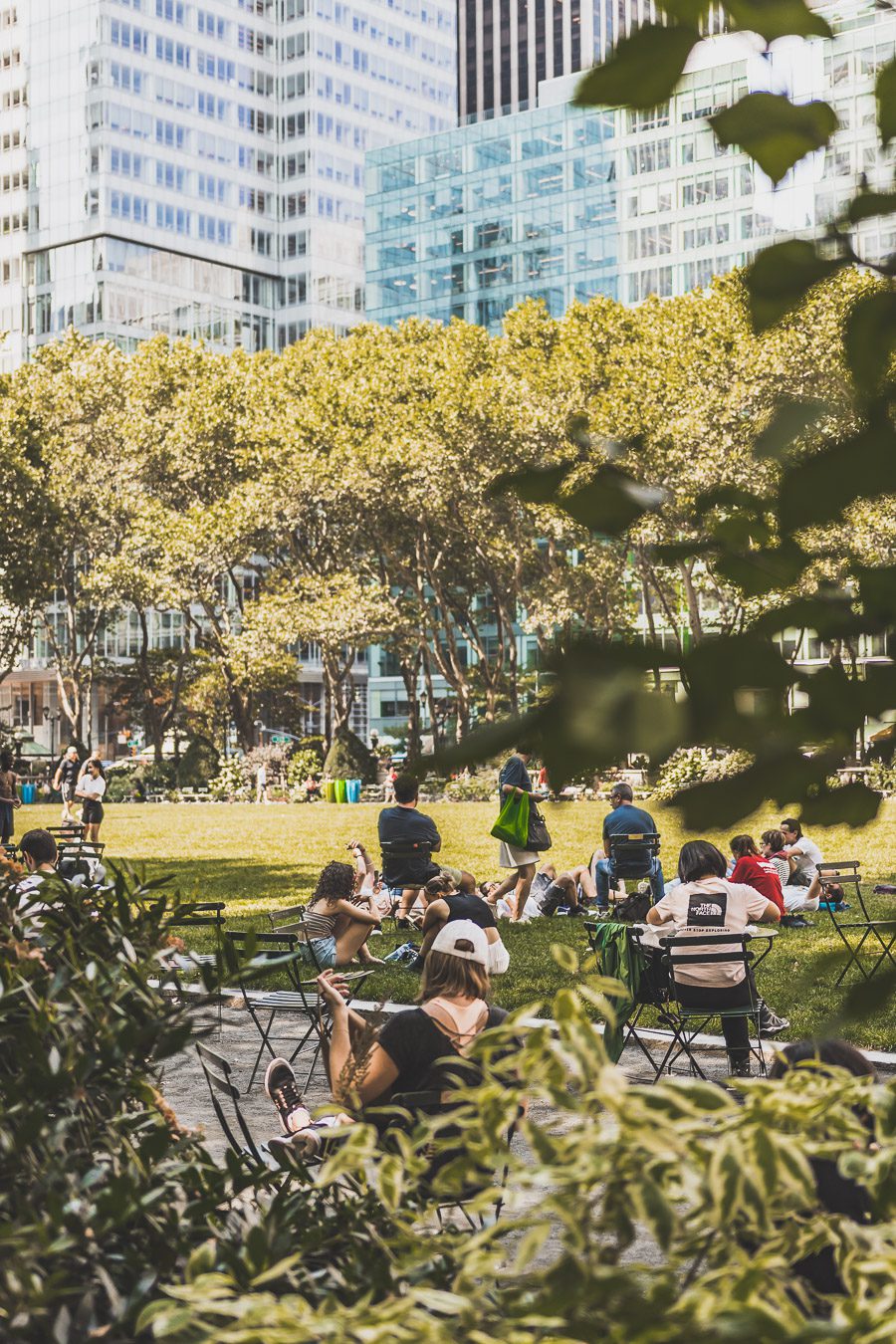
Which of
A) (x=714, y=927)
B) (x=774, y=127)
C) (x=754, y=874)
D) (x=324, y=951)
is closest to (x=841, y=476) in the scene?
(x=774, y=127)

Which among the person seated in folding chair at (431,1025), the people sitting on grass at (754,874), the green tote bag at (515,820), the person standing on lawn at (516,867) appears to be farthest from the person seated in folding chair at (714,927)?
the person standing on lawn at (516,867)

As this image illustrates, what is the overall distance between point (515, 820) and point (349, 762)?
3155 cm

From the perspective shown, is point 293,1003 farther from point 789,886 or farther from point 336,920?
point 789,886

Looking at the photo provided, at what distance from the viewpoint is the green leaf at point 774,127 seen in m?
1.33

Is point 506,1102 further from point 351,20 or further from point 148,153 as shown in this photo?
point 351,20

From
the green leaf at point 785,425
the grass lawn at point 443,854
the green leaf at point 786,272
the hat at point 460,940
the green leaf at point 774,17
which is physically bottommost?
the grass lawn at point 443,854

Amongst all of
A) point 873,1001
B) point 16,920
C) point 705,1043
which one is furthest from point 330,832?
point 873,1001

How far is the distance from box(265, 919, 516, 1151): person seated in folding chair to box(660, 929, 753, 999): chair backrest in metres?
2.83

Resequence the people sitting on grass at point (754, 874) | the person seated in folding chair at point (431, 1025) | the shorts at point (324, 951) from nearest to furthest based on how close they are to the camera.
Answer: the person seated in folding chair at point (431, 1025), the shorts at point (324, 951), the people sitting on grass at point (754, 874)

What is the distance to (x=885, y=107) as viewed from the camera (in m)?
1.36

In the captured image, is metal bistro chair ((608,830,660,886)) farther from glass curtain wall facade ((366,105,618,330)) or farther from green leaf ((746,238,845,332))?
glass curtain wall facade ((366,105,618,330))

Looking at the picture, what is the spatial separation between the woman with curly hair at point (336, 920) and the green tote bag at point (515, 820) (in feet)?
→ 12.5

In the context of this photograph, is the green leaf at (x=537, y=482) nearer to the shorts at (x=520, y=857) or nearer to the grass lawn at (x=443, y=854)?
the grass lawn at (x=443, y=854)

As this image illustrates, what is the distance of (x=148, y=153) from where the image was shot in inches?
3821
